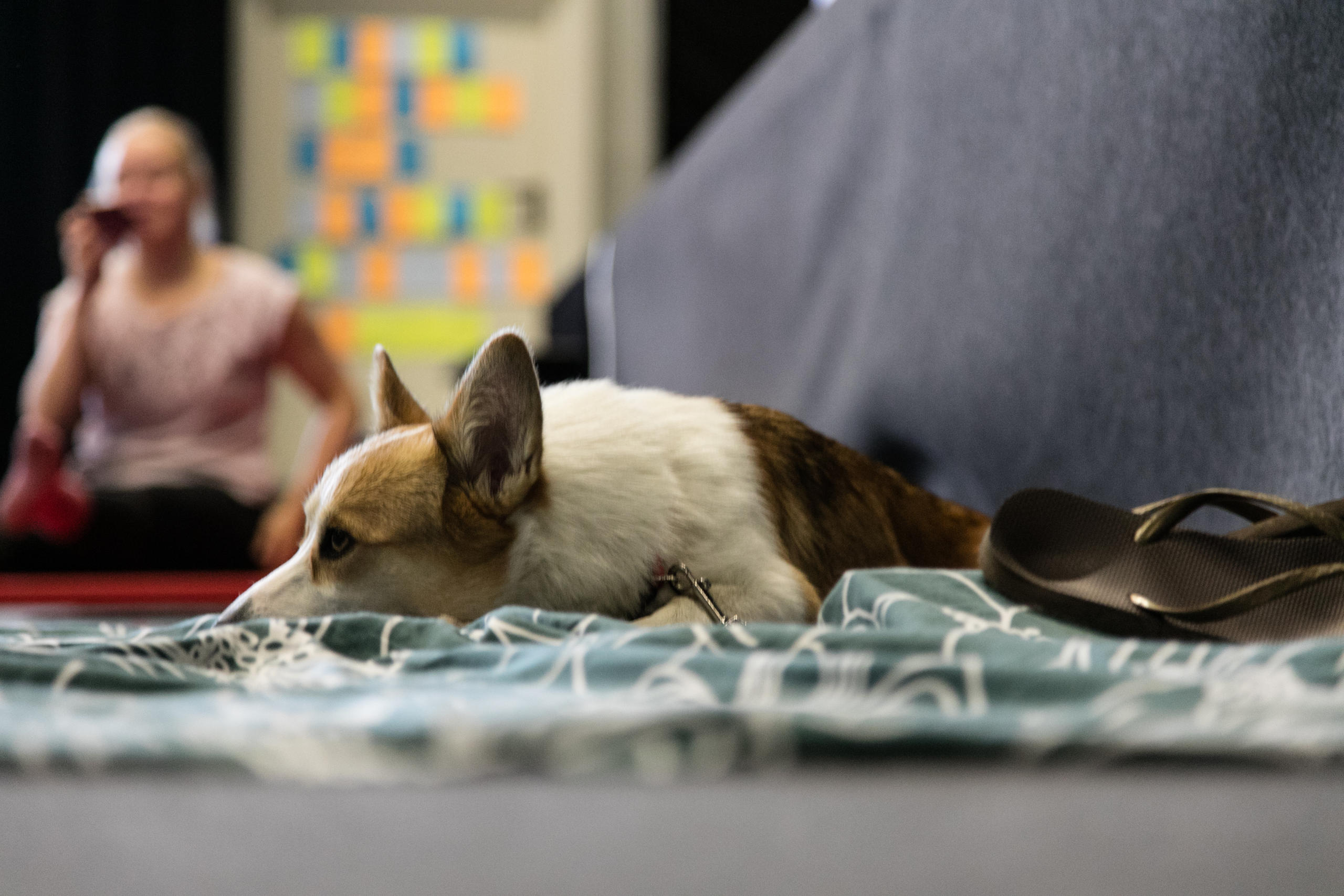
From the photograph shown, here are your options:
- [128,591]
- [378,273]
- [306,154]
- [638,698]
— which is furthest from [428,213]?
[638,698]

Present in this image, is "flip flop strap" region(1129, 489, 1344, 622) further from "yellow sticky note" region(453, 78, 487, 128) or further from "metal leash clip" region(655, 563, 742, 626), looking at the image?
"yellow sticky note" region(453, 78, 487, 128)

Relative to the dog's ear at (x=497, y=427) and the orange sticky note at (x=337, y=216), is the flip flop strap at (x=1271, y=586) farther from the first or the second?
the orange sticky note at (x=337, y=216)

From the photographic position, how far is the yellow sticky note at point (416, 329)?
237 inches

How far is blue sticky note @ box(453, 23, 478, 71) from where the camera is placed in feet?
19.7

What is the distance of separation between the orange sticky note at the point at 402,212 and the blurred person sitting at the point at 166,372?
2633 mm

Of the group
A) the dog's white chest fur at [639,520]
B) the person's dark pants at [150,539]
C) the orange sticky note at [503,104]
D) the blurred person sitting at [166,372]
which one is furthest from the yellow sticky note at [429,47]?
the dog's white chest fur at [639,520]

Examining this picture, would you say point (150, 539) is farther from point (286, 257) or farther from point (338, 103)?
point (338, 103)

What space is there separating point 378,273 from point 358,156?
658mm

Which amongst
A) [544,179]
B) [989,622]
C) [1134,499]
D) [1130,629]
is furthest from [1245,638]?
[544,179]

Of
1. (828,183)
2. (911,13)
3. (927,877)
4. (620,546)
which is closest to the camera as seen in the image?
(927,877)

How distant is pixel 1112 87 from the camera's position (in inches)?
48.9

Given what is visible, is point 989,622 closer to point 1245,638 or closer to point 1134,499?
point 1245,638

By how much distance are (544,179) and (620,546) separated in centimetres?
521

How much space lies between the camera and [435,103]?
6.03 meters
